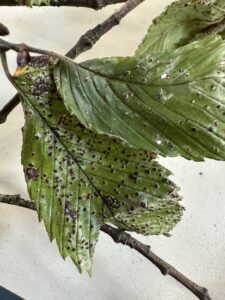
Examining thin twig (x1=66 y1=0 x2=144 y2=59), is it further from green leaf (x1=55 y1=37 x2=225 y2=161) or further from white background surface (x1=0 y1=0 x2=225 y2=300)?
white background surface (x1=0 y1=0 x2=225 y2=300)

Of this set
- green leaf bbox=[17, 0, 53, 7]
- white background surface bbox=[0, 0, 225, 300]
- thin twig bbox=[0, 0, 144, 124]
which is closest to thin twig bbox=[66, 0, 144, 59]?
thin twig bbox=[0, 0, 144, 124]

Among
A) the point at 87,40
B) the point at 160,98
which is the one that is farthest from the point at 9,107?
the point at 160,98

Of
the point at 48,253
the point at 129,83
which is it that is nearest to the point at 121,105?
the point at 129,83

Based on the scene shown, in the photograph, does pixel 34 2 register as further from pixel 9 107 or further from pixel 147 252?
pixel 147 252

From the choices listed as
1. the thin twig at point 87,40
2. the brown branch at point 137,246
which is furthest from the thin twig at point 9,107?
the brown branch at point 137,246

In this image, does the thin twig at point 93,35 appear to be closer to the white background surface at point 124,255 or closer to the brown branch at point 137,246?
the brown branch at point 137,246
